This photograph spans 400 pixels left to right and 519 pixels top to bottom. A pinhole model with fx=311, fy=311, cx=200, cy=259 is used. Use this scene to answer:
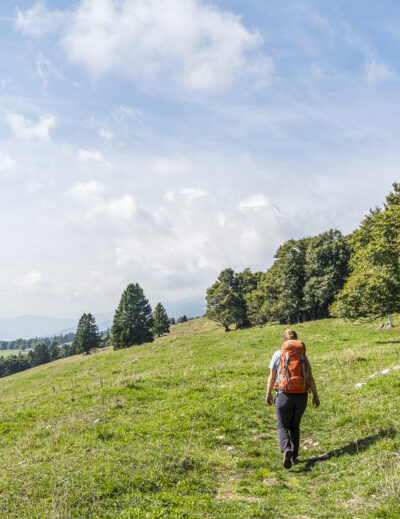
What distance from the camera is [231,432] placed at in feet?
34.8

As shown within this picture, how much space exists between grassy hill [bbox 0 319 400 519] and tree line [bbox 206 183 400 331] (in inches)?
478

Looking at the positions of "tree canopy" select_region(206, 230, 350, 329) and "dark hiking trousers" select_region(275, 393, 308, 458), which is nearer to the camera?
"dark hiking trousers" select_region(275, 393, 308, 458)

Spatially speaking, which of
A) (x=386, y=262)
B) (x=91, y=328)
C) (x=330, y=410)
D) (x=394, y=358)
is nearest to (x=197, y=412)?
(x=330, y=410)

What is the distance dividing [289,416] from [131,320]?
72.4 m

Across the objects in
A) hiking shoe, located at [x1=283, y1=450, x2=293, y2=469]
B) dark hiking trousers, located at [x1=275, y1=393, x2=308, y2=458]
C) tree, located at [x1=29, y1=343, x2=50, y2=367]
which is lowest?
tree, located at [x1=29, y1=343, x2=50, y2=367]

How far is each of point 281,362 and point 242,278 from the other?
7311 cm

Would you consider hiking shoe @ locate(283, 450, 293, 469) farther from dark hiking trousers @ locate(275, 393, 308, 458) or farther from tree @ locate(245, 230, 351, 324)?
tree @ locate(245, 230, 351, 324)

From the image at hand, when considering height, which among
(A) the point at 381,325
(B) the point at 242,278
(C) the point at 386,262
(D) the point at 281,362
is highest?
(B) the point at 242,278

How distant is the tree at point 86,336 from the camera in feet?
302

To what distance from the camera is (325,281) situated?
56.3 metres

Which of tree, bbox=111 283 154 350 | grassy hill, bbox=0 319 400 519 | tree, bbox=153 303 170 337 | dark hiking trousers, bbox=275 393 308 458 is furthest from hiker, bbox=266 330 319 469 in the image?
tree, bbox=153 303 170 337

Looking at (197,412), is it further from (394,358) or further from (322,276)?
(322,276)

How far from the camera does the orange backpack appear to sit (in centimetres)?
780

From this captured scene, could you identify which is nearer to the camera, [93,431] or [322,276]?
[93,431]
